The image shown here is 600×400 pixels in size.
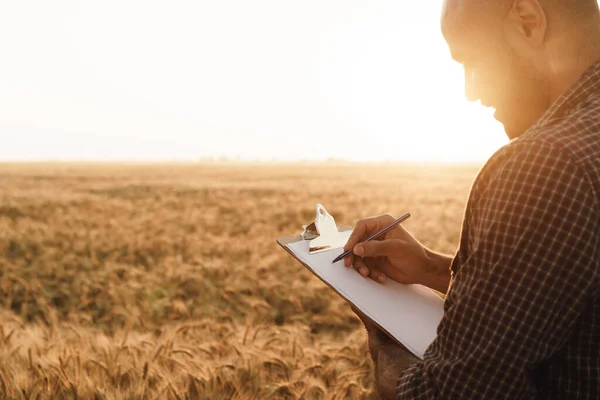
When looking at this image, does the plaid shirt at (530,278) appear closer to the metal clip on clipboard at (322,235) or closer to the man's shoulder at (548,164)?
the man's shoulder at (548,164)

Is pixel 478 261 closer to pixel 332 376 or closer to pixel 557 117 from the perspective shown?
pixel 557 117

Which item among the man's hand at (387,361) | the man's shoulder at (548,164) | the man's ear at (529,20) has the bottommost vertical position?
the man's hand at (387,361)

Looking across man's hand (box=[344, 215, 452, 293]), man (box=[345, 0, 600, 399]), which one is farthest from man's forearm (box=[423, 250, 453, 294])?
man (box=[345, 0, 600, 399])

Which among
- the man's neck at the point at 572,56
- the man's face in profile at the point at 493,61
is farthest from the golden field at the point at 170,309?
the man's neck at the point at 572,56

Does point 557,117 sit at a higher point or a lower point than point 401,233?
higher

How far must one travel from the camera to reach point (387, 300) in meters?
1.39

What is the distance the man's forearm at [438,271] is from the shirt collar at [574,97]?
2.30 feet

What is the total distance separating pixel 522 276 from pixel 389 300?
567 millimetres

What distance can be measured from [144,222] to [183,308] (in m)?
4.69

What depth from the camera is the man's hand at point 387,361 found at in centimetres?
113

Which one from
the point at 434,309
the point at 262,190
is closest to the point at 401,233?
the point at 434,309

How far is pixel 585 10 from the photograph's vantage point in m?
1.07

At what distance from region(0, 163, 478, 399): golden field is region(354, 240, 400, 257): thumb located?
998mm

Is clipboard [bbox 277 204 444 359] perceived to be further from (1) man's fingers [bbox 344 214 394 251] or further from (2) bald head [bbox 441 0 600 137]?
(2) bald head [bbox 441 0 600 137]
